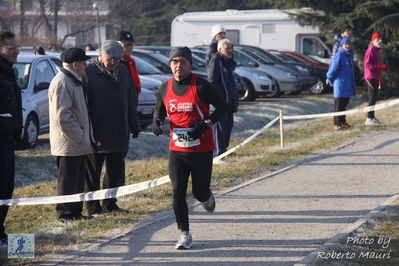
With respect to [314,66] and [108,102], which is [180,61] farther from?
[314,66]

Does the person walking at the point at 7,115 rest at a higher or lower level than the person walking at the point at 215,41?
lower

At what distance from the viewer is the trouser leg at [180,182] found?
7.18 meters

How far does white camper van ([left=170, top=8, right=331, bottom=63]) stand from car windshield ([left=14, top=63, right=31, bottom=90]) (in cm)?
1588

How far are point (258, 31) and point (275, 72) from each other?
6393mm

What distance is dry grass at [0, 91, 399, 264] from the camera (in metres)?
7.85

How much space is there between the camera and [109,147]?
27.4 ft

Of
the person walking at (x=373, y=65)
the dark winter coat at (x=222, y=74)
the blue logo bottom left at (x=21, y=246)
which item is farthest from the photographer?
the person walking at (x=373, y=65)

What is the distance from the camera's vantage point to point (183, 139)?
714cm

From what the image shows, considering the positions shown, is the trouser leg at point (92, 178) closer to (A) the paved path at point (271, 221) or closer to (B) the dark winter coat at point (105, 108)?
(B) the dark winter coat at point (105, 108)

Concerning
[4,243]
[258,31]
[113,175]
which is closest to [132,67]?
[113,175]

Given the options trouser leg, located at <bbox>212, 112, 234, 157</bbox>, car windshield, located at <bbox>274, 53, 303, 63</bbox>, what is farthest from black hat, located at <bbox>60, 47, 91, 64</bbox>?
car windshield, located at <bbox>274, 53, 303, 63</bbox>

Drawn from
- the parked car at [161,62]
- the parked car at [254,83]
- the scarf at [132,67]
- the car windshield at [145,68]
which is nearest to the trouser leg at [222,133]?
the scarf at [132,67]

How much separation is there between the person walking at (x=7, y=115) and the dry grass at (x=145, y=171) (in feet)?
1.95

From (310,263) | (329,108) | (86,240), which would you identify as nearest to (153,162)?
(86,240)
